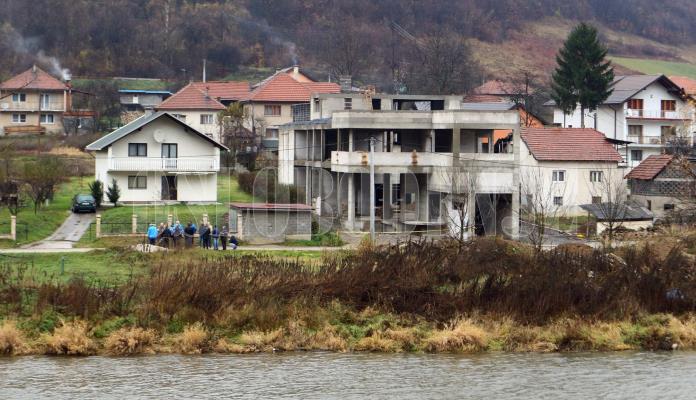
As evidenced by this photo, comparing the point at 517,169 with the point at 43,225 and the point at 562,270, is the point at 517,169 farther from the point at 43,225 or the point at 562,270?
the point at 43,225

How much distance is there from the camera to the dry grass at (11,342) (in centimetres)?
2462

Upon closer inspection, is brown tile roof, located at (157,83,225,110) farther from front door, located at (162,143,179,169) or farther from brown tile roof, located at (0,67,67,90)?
front door, located at (162,143,179,169)

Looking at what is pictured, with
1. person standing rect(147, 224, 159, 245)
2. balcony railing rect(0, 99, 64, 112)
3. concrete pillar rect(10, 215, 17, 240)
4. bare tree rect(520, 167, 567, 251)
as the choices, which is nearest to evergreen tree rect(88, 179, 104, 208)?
concrete pillar rect(10, 215, 17, 240)

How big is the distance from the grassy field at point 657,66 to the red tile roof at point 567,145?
202 ft

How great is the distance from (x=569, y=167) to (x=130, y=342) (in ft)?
96.2

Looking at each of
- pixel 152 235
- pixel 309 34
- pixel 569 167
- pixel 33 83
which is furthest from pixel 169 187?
pixel 309 34

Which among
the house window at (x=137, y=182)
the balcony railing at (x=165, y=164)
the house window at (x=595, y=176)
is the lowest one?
the house window at (x=137, y=182)

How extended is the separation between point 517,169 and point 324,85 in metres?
35.2

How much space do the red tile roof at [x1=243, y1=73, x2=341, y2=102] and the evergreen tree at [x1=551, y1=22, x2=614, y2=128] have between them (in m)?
15.3

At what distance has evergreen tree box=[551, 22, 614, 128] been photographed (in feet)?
209

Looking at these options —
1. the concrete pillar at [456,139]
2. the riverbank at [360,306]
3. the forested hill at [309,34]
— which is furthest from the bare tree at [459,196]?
the forested hill at [309,34]

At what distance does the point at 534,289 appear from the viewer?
28.0 meters

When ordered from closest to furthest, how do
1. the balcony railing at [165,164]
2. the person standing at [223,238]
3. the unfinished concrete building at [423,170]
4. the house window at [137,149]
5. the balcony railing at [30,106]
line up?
the person standing at [223,238] → the unfinished concrete building at [423,170] → the balcony railing at [165,164] → the house window at [137,149] → the balcony railing at [30,106]

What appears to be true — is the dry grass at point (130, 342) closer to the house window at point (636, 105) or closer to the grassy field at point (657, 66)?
the house window at point (636, 105)
